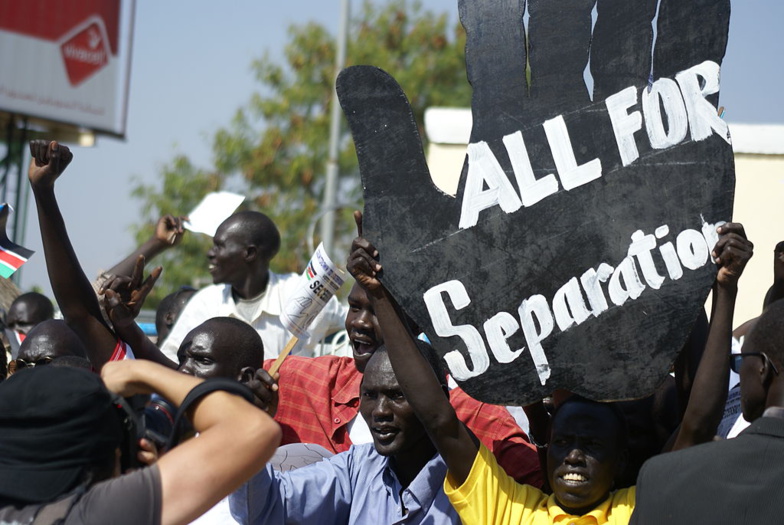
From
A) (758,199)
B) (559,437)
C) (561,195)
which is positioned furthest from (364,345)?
(758,199)

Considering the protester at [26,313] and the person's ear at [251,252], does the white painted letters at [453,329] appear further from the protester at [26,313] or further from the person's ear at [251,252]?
the protester at [26,313]

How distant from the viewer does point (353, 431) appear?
4082 mm

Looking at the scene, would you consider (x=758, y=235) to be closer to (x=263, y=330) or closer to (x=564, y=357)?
(x=263, y=330)

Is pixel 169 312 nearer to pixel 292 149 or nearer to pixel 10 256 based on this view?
pixel 10 256

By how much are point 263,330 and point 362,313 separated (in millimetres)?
1625

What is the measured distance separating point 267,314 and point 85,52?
558 inches

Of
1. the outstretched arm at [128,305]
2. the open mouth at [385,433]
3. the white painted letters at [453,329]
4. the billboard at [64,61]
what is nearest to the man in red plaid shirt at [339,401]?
the open mouth at [385,433]

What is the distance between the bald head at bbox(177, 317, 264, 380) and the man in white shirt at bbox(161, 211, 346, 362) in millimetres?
1760

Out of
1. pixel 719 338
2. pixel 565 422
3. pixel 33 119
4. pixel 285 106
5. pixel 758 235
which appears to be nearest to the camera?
pixel 719 338

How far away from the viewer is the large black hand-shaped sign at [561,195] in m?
3.02

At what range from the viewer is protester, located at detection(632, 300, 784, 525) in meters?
2.37

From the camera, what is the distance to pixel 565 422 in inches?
122

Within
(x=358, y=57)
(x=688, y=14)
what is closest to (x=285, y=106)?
(x=358, y=57)

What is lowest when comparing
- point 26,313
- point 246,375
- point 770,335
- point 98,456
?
point 26,313
